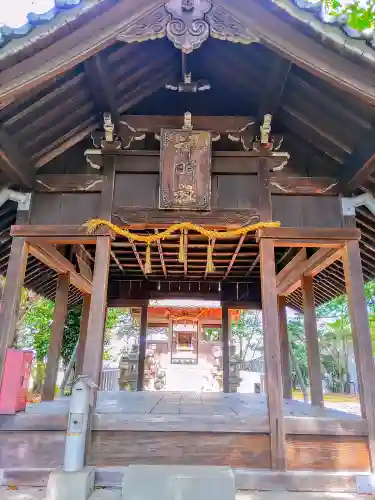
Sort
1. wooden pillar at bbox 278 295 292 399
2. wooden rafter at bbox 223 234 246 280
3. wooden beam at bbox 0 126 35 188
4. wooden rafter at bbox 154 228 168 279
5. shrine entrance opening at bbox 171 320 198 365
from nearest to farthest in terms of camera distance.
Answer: wooden beam at bbox 0 126 35 188, wooden rafter at bbox 223 234 246 280, wooden rafter at bbox 154 228 168 279, wooden pillar at bbox 278 295 292 399, shrine entrance opening at bbox 171 320 198 365

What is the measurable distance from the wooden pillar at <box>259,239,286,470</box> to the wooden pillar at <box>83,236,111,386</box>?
1937 millimetres

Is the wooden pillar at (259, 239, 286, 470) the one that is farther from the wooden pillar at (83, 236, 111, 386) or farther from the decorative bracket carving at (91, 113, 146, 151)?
the decorative bracket carving at (91, 113, 146, 151)

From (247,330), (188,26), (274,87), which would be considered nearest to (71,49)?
(188,26)

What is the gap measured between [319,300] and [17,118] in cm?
854

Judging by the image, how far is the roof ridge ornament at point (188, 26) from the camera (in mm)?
3123

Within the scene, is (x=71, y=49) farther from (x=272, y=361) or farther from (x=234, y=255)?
(x=234, y=255)

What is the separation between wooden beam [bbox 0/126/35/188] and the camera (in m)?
3.80

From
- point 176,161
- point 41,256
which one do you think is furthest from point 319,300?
point 41,256

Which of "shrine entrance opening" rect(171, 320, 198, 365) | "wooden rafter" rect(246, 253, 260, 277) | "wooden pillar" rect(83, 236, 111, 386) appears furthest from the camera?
"shrine entrance opening" rect(171, 320, 198, 365)

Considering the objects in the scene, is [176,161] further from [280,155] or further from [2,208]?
[2,208]

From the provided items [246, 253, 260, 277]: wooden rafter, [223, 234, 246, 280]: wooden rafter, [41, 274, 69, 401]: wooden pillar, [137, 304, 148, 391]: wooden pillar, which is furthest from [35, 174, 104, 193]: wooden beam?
[137, 304, 148, 391]: wooden pillar

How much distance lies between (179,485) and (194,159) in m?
3.55

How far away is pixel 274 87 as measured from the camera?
4035mm

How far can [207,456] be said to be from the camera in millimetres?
3688
